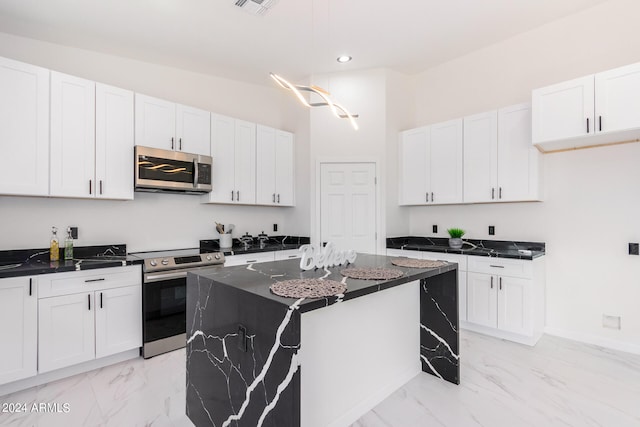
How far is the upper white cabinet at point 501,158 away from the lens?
3254mm

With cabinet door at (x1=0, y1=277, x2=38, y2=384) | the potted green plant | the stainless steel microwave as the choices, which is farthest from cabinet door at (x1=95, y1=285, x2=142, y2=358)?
the potted green plant

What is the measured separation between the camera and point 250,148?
4.06 meters

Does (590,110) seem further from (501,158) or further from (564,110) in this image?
(501,158)

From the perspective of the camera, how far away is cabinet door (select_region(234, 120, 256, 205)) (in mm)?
3934

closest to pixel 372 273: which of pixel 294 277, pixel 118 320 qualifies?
pixel 294 277

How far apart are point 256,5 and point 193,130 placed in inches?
60.0

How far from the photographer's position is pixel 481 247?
3.80m

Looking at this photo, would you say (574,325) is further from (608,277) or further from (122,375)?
(122,375)

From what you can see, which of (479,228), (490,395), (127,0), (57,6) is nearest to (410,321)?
(490,395)

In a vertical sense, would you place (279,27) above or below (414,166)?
above

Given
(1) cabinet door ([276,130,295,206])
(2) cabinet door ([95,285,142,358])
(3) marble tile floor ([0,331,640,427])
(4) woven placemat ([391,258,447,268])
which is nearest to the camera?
(3) marble tile floor ([0,331,640,427])

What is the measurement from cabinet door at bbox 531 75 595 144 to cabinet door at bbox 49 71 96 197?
4065 mm

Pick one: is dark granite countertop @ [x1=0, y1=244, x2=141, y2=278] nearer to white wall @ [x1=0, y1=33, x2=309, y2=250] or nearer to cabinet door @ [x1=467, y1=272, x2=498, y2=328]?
white wall @ [x1=0, y1=33, x2=309, y2=250]

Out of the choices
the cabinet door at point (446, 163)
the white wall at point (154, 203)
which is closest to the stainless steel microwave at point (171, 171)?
the white wall at point (154, 203)
